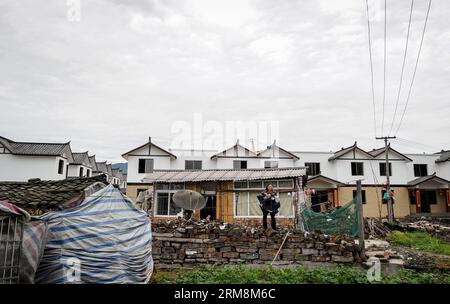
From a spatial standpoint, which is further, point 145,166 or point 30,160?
point 30,160

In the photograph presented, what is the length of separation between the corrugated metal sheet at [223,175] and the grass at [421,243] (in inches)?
227

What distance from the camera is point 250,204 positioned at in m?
19.1

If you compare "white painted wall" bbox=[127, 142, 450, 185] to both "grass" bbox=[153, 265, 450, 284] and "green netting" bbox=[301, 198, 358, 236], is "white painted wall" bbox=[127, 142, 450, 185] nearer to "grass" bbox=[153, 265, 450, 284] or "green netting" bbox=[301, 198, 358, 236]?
"green netting" bbox=[301, 198, 358, 236]

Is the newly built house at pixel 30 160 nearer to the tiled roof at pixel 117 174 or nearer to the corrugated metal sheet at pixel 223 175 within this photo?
the corrugated metal sheet at pixel 223 175

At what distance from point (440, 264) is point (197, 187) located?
13.8 meters

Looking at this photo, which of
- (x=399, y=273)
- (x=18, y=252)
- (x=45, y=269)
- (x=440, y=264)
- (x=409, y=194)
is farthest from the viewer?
(x=409, y=194)

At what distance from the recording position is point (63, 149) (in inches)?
1315

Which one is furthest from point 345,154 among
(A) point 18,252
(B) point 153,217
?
(A) point 18,252

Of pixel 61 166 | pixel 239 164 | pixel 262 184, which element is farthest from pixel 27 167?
pixel 262 184

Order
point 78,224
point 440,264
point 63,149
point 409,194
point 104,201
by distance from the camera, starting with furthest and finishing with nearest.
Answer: point 63,149 < point 409,194 < point 440,264 < point 104,201 < point 78,224

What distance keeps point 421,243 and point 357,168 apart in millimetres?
18161

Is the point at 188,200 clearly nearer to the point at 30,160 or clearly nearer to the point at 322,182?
the point at 322,182

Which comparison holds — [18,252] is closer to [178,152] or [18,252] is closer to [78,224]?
[78,224]

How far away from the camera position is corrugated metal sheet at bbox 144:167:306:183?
60.4 ft
